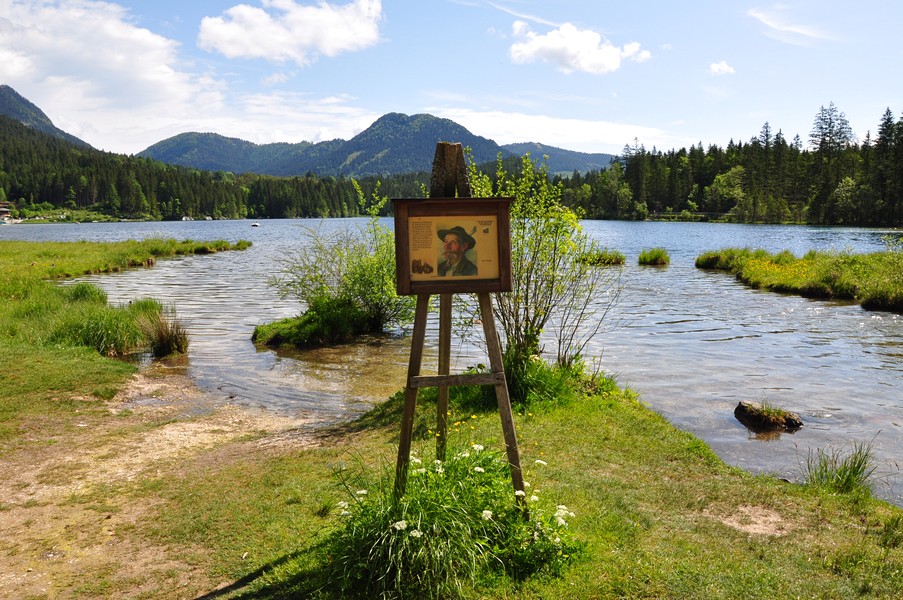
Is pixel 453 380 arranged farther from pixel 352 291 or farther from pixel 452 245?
pixel 352 291

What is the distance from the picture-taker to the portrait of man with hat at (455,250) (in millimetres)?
5461

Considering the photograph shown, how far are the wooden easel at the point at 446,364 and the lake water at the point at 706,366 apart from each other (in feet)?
16.9

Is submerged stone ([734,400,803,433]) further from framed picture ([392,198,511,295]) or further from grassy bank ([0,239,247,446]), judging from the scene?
grassy bank ([0,239,247,446])

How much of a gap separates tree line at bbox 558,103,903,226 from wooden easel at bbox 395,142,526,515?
70069 mm

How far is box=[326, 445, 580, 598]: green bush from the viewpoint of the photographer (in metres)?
4.66

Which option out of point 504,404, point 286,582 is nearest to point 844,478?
point 504,404

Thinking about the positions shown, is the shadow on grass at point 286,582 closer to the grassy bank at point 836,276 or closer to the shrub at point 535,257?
the shrub at point 535,257

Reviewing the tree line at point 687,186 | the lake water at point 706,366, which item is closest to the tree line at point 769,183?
the tree line at point 687,186

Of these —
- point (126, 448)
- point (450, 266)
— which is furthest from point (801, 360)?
point (126, 448)

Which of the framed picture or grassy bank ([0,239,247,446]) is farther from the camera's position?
grassy bank ([0,239,247,446])

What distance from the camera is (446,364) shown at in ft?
19.4

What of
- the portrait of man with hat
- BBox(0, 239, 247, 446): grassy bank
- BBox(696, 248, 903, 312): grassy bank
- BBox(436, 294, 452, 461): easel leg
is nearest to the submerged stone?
BBox(436, 294, 452, 461): easel leg

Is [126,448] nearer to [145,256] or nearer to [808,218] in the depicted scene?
[145,256]

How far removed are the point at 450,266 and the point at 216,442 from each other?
5.83 meters
